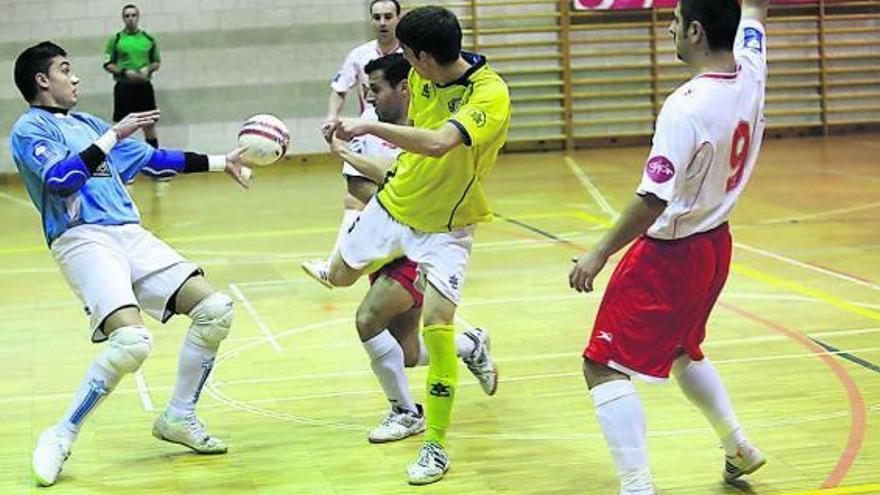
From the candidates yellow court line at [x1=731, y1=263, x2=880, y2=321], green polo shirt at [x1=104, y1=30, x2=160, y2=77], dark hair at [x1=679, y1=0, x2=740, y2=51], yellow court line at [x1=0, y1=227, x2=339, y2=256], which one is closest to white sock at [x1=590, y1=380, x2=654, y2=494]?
dark hair at [x1=679, y1=0, x2=740, y2=51]

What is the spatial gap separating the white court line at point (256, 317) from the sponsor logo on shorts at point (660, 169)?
4122 millimetres

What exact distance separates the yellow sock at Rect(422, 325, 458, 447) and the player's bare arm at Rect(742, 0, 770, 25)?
1.80 m

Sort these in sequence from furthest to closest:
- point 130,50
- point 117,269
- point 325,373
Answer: point 130,50, point 325,373, point 117,269

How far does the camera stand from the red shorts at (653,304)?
4.77 m

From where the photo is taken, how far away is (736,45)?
5078 mm

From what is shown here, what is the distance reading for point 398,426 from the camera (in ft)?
20.6

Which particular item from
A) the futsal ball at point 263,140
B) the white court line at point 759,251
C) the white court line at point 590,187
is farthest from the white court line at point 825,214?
the futsal ball at point 263,140

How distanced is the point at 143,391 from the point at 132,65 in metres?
11.8

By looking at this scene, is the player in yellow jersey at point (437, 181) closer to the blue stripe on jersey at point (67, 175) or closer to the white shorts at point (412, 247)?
the white shorts at point (412, 247)

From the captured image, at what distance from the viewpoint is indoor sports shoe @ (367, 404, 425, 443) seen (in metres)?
6.21

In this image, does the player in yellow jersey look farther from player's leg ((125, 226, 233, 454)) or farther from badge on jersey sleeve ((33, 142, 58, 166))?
badge on jersey sleeve ((33, 142, 58, 166))

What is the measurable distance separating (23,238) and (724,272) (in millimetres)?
10290

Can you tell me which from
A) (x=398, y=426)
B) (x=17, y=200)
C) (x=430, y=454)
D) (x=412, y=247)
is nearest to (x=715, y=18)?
(x=412, y=247)

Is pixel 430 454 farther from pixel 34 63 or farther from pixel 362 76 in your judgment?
pixel 362 76
